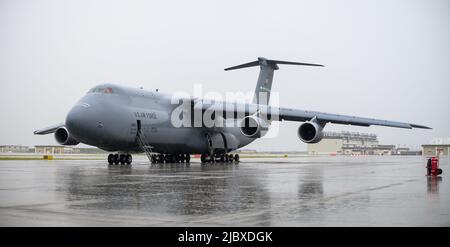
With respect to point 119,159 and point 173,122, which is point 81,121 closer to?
point 119,159

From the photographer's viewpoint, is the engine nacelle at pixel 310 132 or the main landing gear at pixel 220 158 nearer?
the engine nacelle at pixel 310 132

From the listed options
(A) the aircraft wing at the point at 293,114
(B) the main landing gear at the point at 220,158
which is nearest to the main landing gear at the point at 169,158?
(B) the main landing gear at the point at 220,158

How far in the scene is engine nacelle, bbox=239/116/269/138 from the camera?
86.0 ft

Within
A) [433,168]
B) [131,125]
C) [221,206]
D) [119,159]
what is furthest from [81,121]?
[221,206]

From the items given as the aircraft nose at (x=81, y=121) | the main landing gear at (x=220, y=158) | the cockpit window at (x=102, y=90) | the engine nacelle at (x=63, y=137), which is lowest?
the main landing gear at (x=220, y=158)

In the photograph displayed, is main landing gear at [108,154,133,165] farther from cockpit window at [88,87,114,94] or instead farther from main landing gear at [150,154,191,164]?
cockpit window at [88,87,114,94]

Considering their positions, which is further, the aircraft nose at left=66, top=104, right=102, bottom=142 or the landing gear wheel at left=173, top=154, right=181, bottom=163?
the landing gear wheel at left=173, top=154, right=181, bottom=163

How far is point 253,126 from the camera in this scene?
1036 inches

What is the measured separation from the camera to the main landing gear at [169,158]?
2647 centimetres

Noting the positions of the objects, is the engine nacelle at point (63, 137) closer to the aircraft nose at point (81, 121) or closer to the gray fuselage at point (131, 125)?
the gray fuselage at point (131, 125)

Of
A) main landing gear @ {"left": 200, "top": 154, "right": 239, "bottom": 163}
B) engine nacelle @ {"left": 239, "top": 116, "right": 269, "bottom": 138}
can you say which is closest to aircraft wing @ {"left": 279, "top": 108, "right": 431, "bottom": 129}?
engine nacelle @ {"left": 239, "top": 116, "right": 269, "bottom": 138}
